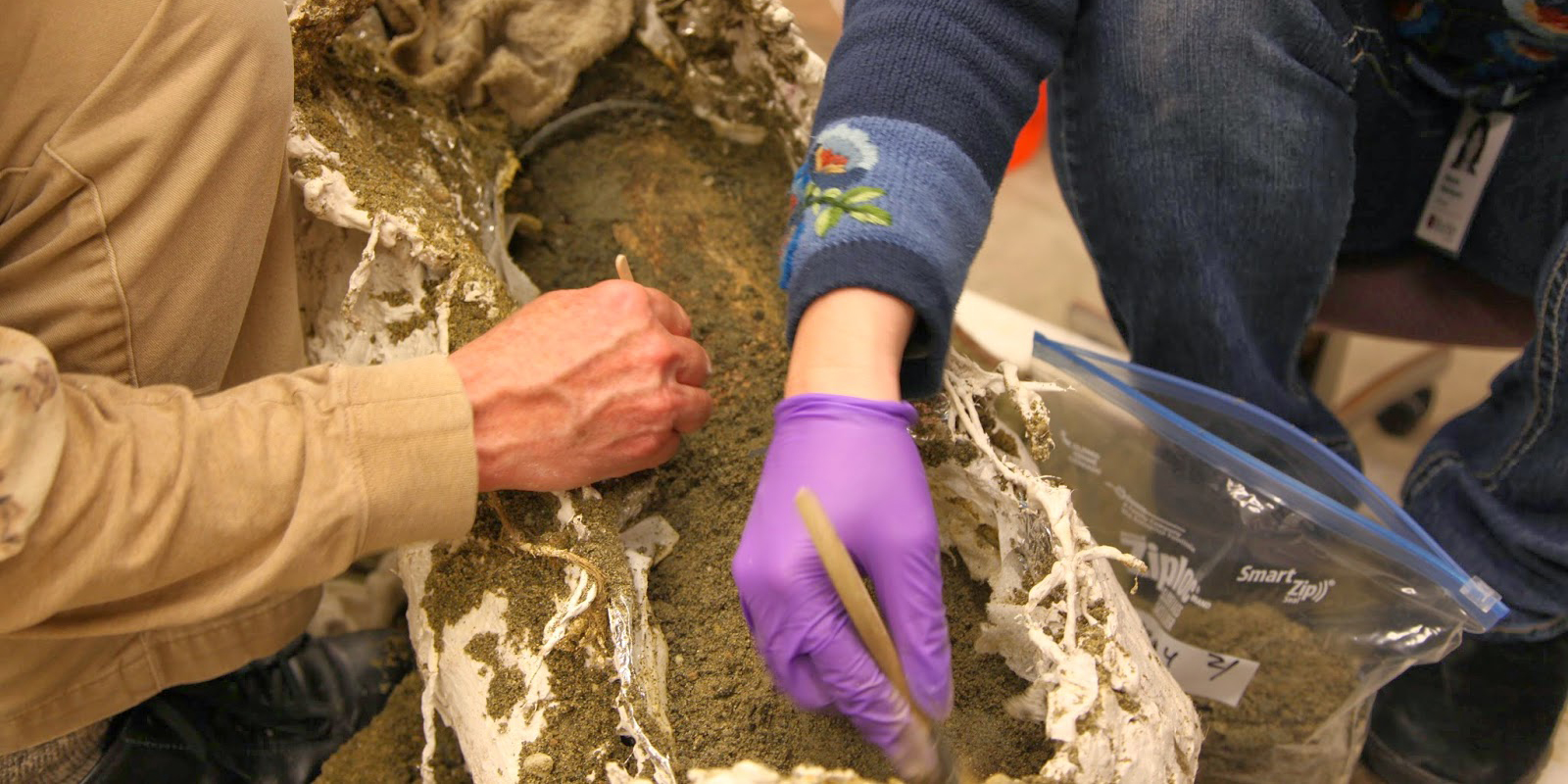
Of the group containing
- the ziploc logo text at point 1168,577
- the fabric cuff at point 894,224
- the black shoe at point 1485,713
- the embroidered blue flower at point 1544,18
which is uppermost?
the embroidered blue flower at point 1544,18

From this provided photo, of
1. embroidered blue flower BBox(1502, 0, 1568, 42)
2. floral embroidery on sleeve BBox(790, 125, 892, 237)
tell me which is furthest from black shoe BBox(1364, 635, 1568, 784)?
floral embroidery on sleeve BBox(790, 125, 892, 237)

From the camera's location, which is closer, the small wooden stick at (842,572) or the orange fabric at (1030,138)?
the small wooden stick at (842,572)

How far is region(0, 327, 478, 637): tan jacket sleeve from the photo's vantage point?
0.62m

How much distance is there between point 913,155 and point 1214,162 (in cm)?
35

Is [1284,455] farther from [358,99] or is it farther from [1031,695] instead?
[358,99]

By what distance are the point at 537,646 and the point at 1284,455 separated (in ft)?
2.48

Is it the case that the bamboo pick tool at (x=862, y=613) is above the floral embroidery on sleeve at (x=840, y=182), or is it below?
below

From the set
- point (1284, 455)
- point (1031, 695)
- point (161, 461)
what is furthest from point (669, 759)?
point (1284, 455)

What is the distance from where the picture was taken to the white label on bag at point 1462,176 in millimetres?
996

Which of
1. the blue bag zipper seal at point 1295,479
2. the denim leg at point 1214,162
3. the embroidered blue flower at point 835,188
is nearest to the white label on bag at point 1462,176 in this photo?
the denim leg at point 1214,162

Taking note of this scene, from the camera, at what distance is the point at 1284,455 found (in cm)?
105

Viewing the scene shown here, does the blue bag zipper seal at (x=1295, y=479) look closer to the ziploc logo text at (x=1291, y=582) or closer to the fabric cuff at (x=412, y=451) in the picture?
the ziploc logo text at (x=1291, y=582)

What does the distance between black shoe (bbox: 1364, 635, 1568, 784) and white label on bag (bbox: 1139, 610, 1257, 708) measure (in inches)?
9.3

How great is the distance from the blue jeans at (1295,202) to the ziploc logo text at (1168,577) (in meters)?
0.20
